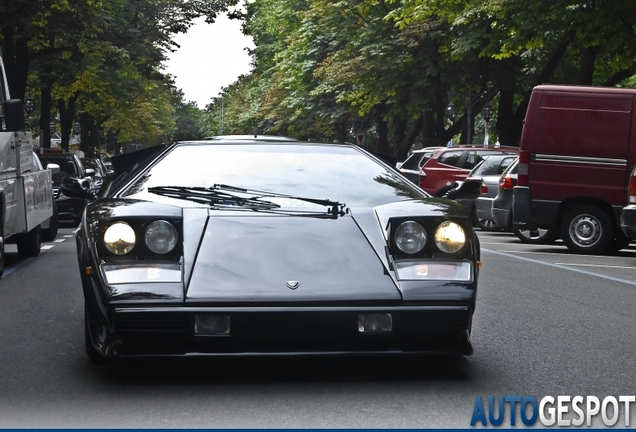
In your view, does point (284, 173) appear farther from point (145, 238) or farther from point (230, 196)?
point (145, 238)

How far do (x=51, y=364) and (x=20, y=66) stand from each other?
84.6 feet

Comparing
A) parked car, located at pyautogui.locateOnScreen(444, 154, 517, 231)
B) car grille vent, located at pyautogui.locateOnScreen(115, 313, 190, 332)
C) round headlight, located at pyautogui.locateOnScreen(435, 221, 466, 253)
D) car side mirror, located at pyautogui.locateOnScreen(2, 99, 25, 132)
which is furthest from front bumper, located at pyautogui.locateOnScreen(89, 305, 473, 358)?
parked car, located at pyautogui.locateOnScreen(444, 154, 517, 231)

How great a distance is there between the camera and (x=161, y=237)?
5.95 metres

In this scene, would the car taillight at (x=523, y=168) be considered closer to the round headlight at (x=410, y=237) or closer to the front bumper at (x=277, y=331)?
the round headlight at (x=410, y=237)

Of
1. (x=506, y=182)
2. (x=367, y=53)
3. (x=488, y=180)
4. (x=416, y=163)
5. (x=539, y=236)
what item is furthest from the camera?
(x=367, y=53)

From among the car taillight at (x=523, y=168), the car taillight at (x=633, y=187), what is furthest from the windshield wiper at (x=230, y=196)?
the car taillight at (x=523, y=168)

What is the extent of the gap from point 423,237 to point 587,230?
39.8ft

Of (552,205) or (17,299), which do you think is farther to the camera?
(552,205)

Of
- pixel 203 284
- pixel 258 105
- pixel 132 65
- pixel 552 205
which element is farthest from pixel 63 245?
pixel 258 105

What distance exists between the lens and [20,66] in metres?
31.3

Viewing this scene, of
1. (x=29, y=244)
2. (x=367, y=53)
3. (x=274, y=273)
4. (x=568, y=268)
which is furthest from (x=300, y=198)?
(x=367, y=53)

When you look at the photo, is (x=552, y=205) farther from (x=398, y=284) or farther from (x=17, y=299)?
(x=398, y=284)

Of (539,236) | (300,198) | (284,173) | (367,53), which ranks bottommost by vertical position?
(539,236)

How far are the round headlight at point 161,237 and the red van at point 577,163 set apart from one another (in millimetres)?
11811
